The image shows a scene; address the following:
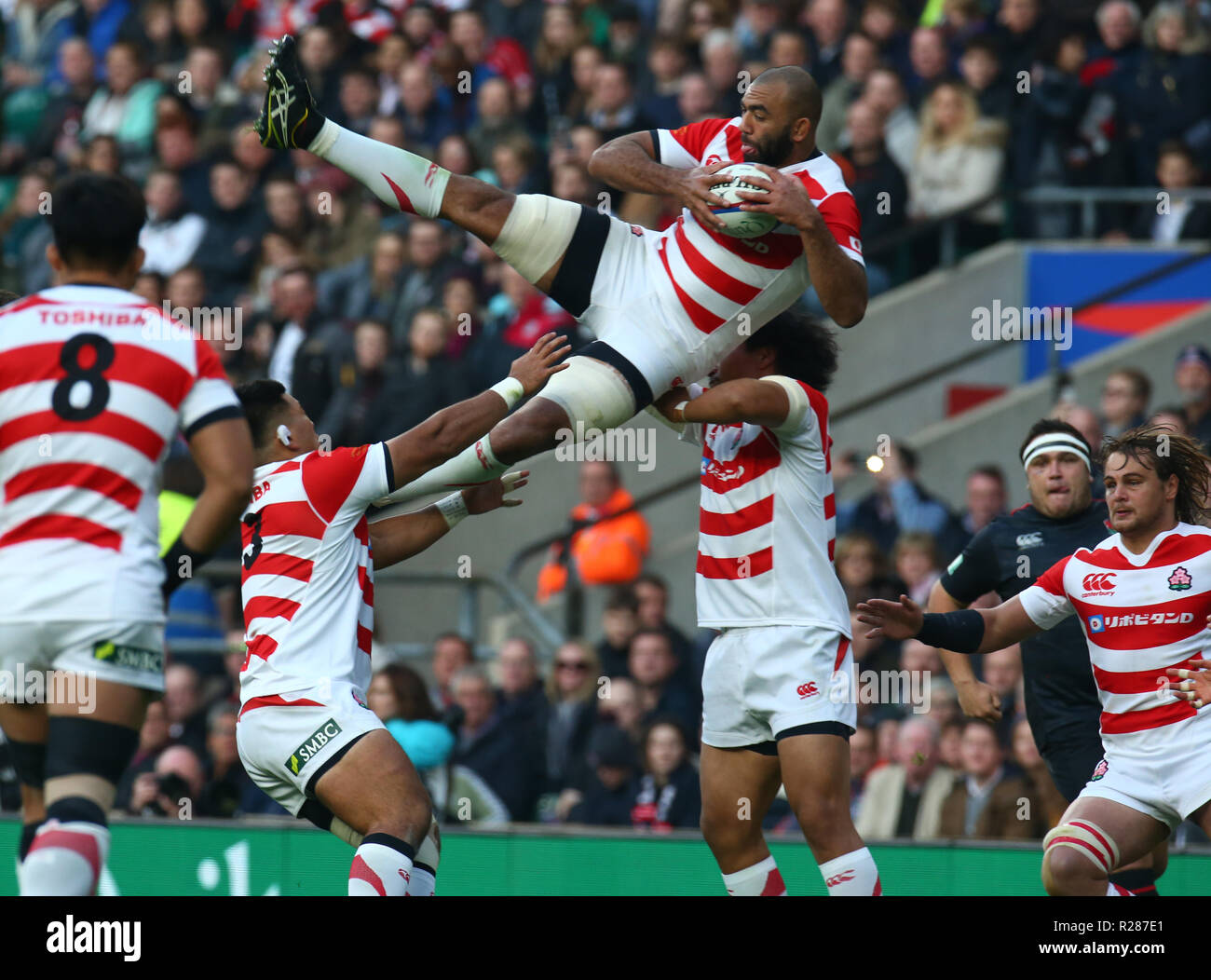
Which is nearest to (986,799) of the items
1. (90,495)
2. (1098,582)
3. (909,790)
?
(909,790)

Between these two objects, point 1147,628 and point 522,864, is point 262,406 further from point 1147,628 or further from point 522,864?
point 522,864

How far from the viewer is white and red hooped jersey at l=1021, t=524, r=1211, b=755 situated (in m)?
6.25

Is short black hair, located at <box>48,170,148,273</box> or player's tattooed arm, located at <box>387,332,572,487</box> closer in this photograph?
short black hair, located at <box>48,170,148,273</box>

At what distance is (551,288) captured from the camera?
6.71 meters

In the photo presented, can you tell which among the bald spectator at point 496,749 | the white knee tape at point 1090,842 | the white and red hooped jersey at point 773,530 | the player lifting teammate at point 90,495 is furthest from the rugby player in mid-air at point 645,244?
the bald spectator at point 496,749

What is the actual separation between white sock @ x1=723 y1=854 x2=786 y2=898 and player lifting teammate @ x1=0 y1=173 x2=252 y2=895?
93.1 inches

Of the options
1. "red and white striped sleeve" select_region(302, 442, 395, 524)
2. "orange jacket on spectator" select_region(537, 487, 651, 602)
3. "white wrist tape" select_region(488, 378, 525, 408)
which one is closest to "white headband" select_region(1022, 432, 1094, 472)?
"white wrist tape" select_region(488, 378, 525, 408)

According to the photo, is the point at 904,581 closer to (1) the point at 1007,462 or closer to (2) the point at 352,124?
(1) the point at 1007,462

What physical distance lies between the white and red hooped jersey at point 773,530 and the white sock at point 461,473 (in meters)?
0.82

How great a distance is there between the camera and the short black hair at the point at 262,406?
6.52 meters

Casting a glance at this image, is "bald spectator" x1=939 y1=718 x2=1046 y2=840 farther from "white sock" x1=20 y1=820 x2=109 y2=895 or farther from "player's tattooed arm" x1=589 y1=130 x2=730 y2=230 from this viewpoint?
"white sock" x1=20 y1=820 x2=109 y2=895

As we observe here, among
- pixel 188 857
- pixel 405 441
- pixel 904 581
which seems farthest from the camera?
pixel 904 581

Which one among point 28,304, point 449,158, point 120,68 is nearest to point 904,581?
point 449,158

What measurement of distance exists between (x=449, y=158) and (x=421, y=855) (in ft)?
25.7
